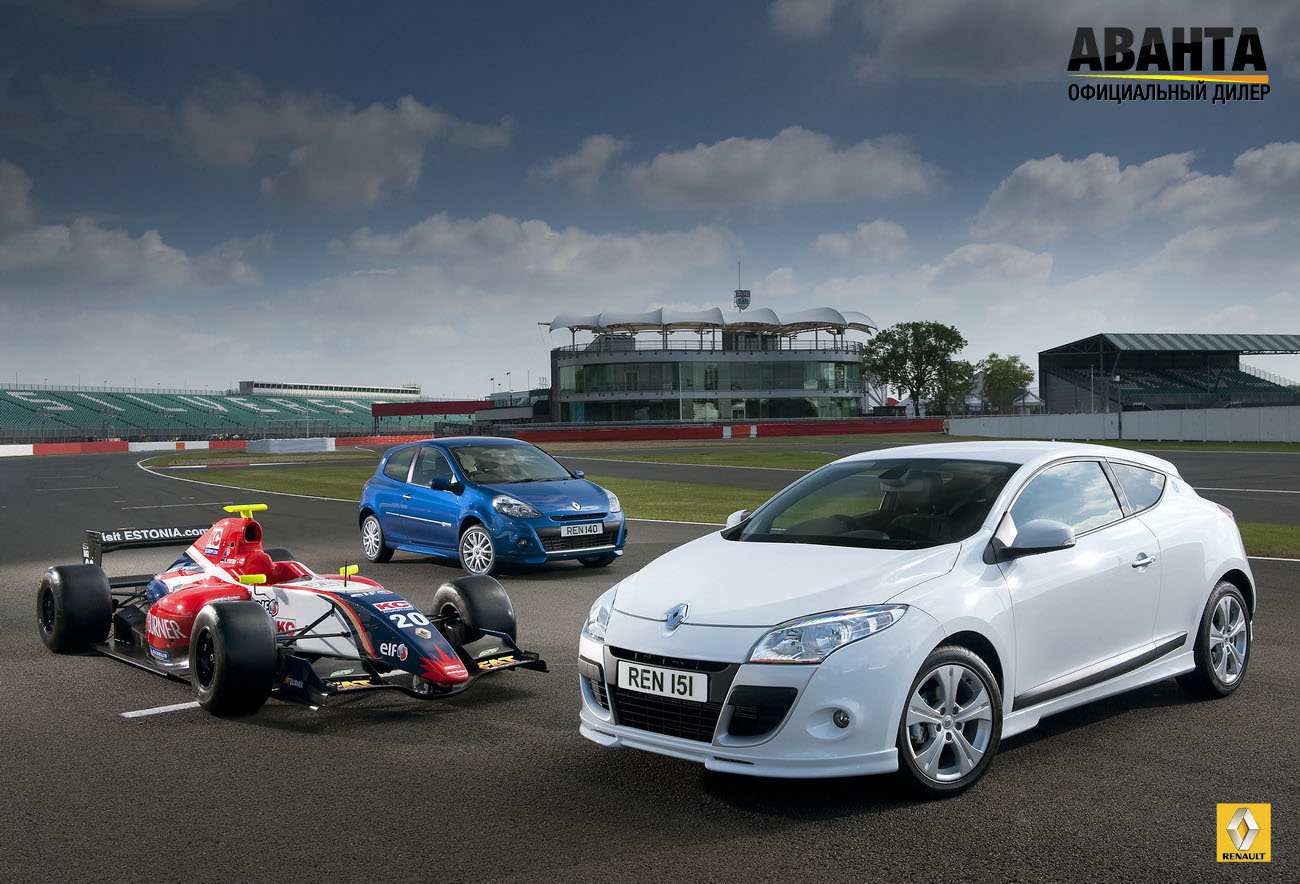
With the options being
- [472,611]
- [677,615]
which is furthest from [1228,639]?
[472,611]

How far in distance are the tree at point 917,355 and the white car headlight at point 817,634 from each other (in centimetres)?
10549

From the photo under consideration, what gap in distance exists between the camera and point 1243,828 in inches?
159

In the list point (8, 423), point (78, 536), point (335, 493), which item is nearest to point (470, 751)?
point (78, 536)

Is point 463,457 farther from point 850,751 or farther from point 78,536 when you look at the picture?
point 850,751

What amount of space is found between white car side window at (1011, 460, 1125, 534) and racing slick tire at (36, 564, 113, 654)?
6217 mm

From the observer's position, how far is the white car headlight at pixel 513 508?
436 inches

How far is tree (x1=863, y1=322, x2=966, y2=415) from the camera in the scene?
10650 cm

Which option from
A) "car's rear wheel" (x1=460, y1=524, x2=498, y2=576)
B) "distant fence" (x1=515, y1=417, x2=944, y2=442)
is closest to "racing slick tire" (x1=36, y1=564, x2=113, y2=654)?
"car's rear wheel" (x1=460, y1=524, x2=498, y2=576)

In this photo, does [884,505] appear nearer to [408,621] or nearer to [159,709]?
[408,621]

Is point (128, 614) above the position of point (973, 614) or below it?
below

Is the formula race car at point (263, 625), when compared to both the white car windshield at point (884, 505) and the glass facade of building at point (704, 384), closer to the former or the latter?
the white car windshield at point (884, 505)

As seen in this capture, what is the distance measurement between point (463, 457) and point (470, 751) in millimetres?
7251

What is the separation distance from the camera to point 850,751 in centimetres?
418

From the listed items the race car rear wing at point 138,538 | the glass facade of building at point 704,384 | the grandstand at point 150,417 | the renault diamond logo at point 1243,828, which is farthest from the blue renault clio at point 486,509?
the glass facade of building at point 704,384
